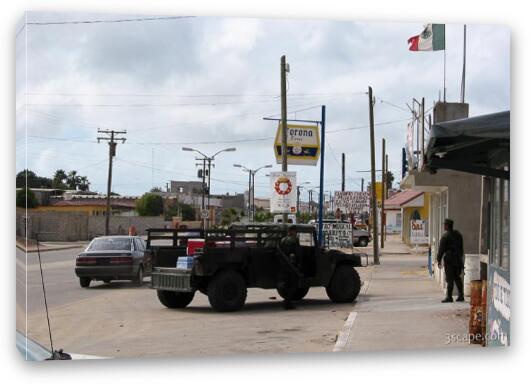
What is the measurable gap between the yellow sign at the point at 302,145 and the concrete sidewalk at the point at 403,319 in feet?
19.0

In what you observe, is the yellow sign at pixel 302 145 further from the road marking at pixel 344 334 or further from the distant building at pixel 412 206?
the distant building at pixel 412 206

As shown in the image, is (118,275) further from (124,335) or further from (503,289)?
(503,289)

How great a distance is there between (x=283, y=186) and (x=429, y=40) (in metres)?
11.6

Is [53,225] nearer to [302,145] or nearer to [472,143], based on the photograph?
[472,143]

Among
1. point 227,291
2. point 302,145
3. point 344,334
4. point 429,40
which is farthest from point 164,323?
point 302,145

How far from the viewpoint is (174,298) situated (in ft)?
51.6

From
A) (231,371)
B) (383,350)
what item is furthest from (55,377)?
(383,350)

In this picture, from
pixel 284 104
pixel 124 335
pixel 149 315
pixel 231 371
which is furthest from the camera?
pixel 284 104

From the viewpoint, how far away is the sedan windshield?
18131 mm

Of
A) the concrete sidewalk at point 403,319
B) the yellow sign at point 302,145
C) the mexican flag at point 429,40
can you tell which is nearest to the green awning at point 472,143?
the mexican flag at point 429,40

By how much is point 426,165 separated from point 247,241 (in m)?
5.11

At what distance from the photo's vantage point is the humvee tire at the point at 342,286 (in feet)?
53.2

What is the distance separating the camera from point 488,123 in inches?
371

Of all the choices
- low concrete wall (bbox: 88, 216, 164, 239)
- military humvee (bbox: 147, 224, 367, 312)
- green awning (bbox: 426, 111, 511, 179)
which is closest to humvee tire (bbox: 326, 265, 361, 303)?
military humvee (bbox: 147, 224, 367, 312)
